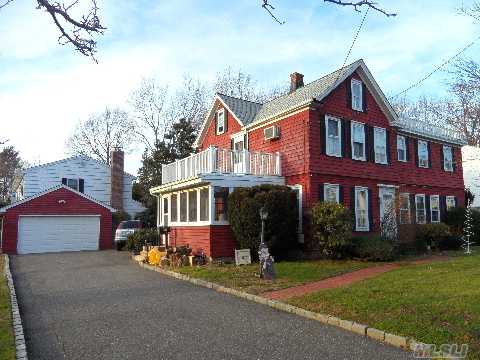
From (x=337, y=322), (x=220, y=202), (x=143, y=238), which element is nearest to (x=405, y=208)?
(x=220, y=202)

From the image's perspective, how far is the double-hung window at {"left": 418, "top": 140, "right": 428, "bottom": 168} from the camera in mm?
22934

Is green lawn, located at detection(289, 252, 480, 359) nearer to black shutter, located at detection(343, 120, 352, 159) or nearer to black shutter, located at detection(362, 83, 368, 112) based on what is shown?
black shutter, located at detection(343, 120, 352, 159)

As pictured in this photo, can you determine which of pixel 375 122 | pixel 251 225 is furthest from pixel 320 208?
pixel 375 122

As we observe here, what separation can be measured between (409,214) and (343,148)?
560 cm

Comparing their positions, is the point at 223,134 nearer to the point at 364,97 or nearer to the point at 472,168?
the point at 364,97

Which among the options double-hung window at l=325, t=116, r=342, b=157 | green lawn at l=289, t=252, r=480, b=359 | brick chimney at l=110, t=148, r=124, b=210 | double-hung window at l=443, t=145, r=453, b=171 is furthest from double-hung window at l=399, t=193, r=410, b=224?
brick chimney at l=110, t=148, r=124, b=210

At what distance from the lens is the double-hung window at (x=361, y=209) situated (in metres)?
19.0

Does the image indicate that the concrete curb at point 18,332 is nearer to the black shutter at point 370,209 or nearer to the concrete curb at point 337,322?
the concrete curb at point 337,322

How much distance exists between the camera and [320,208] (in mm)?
16078

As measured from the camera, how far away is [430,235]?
62.4ft

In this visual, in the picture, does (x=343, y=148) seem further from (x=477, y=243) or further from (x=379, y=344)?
(x=379, y=344)

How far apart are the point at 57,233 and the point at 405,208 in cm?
1956

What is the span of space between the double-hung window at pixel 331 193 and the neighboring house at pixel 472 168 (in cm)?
1953

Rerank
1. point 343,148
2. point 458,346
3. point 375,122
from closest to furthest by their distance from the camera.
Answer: point 458,346
point 343,148
point 375,122
